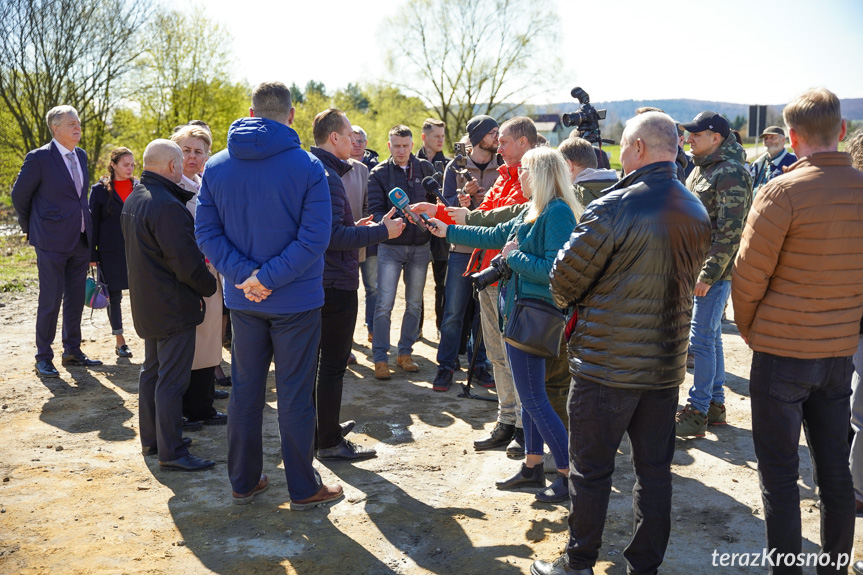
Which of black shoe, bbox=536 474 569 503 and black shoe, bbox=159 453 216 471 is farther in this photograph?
black shoe, bbox=159 453 216 471

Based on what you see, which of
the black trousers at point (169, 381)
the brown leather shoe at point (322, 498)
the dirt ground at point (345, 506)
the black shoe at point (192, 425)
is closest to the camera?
the dirt ground at point (345, 506)

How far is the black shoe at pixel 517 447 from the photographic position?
488cm

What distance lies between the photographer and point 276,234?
3.82m

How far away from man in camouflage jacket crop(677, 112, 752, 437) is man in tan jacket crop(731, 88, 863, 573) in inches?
66.5

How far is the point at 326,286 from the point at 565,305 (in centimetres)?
184

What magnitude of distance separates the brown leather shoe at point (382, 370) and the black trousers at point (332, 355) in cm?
189

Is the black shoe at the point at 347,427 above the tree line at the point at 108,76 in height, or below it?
below

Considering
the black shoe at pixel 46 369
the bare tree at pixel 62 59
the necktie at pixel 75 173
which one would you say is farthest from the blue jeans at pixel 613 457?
the bare tree at pixel 62 59

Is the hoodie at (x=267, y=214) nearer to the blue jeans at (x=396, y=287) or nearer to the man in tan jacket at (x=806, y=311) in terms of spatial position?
the man in tan jacket at (x=806, y=311)

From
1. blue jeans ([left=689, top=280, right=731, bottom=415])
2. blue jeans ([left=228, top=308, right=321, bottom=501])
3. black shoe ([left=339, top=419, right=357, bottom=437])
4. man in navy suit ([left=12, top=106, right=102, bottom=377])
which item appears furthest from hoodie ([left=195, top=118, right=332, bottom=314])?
man in navy suit ([left=12, top=106, right=102, bottom=377])

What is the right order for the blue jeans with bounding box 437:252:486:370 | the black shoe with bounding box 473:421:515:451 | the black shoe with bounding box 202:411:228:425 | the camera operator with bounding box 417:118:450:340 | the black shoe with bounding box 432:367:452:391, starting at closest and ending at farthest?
the black shoe with bounding box 473:421:515:451, the black shoe with bounding box 202:411:228:425, the black shoe with bounding box 432:367:452:391, the blue jeans with bounding box 437:252:486:370, the camera operator with bounding box 417:118:450:340

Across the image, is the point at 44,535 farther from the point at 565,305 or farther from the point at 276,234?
the point at 565,305

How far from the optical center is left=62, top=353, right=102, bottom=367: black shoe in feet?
22.8

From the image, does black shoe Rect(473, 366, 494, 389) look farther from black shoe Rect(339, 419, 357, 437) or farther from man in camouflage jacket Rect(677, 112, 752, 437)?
man in camouflage jacket Rect(677, 112, 752, 437)
